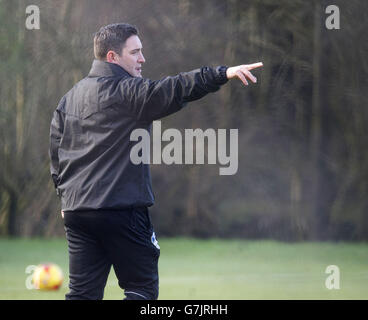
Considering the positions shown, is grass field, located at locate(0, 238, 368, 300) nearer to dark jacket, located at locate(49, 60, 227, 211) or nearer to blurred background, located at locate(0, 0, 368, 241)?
blurred background, located at locate(0, 0, 368, 241)

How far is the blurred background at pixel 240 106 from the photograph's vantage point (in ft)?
26.6

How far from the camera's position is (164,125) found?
8125 millimetres

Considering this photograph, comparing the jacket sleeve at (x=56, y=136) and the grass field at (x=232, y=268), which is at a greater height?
the jacket sleeve at (x=56, y=136)

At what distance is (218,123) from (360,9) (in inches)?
71.3

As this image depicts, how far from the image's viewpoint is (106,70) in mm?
3613

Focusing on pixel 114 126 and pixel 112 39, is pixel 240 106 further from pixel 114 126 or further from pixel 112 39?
pixel 114 126

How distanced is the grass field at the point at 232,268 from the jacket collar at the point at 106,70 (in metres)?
2.31

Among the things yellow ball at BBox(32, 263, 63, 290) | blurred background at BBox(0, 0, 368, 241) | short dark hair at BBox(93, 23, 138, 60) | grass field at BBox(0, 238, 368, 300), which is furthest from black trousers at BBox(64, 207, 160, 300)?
blurred background at BBox(0, 0, 368, 241)

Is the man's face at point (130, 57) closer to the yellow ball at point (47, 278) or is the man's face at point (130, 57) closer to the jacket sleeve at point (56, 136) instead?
the jacket sleeve at point (56, 136)

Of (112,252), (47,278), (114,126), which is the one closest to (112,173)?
(114,126)

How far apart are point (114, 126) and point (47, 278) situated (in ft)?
8.52

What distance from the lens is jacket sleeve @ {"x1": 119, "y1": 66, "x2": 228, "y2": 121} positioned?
11.1 feet

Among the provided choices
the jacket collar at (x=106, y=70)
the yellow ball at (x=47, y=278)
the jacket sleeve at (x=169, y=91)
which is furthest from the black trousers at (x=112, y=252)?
the yellow ball at (x=47, y=278)

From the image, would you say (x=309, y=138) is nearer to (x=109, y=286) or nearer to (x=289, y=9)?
(x=289, y=9)
